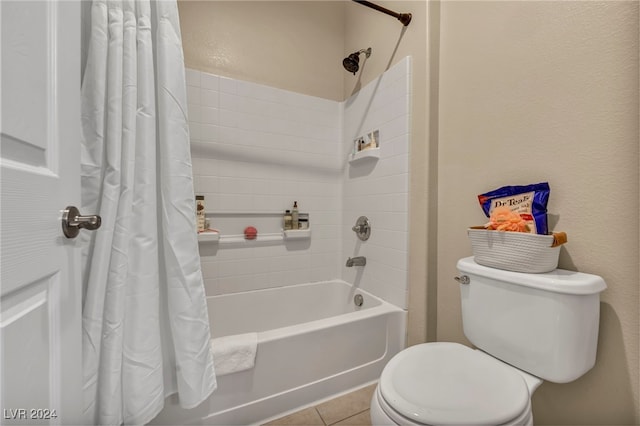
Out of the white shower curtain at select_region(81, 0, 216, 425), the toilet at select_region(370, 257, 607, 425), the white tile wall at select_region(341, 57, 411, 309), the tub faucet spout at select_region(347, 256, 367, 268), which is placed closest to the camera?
the toilet at select_region(370, 257, 607, 425)

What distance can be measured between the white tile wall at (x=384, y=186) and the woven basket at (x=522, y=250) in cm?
53

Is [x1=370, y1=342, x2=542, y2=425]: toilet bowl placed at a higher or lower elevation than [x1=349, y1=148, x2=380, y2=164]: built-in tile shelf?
lower

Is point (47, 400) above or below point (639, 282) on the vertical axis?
below

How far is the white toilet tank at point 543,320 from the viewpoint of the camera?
81 centimetres

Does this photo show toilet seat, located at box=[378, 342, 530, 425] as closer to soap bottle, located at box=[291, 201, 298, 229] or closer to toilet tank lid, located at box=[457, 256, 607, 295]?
toilet tank lid, located at box=[457, 256, 607, 295]

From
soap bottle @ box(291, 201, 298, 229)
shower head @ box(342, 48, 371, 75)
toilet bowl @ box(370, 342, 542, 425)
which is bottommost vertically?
toilet bowl @ box(370, 342, 542, 425)

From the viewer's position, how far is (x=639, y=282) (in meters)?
0.81

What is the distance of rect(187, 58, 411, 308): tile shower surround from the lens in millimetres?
1599

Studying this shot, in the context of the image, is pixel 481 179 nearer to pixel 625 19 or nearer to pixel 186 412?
pixel 625 19

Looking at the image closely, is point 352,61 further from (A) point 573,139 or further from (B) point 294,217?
(A) point 573,139

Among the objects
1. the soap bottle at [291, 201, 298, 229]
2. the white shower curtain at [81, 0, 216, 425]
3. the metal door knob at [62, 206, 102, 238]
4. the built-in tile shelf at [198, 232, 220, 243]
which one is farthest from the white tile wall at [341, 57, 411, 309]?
the metal door knob at [62, 206, 102, 238]

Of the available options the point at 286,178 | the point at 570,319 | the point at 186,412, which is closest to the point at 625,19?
the point at 570,319

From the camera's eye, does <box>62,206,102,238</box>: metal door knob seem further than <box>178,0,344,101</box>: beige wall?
No

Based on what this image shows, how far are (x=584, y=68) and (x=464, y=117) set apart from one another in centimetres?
44
